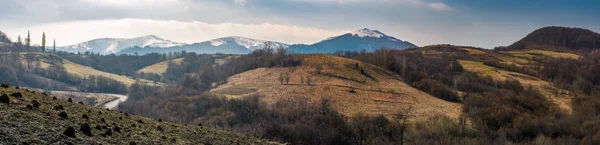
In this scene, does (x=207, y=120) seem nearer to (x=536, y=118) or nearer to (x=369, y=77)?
(x=369, y=77)

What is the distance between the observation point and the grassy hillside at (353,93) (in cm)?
14925

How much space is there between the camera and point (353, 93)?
166 metres

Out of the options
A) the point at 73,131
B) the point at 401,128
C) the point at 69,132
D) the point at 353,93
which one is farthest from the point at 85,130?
the point at 353,93

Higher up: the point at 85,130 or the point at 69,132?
the point at 69,132

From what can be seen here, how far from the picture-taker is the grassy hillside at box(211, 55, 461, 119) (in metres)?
149

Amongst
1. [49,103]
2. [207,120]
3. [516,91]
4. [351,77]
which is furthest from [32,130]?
[516,91]

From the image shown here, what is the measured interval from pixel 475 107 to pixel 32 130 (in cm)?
14644

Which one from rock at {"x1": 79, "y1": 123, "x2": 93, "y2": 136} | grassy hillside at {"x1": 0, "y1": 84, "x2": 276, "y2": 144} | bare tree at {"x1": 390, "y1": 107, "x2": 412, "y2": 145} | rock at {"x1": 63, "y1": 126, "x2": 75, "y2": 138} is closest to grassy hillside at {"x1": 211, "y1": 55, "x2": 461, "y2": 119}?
bare tree at {"x1": 390, "y1": 107, "x2": 412, "y2": 145}

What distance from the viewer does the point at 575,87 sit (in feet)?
624

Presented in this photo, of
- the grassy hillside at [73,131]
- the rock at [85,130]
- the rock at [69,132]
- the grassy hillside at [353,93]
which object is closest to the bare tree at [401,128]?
the grassy hillside at [353,93]

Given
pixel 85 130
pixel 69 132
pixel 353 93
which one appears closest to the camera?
pixel 69 132

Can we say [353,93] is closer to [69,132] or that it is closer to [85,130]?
[85,130]

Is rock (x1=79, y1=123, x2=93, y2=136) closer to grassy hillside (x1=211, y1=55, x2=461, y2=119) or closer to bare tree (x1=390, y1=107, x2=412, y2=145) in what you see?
bare tree (x1=390, y1=107, x2=412, y2=145)

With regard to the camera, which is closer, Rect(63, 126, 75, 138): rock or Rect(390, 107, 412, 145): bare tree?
Rect(63, 126, 75, 138): rock
